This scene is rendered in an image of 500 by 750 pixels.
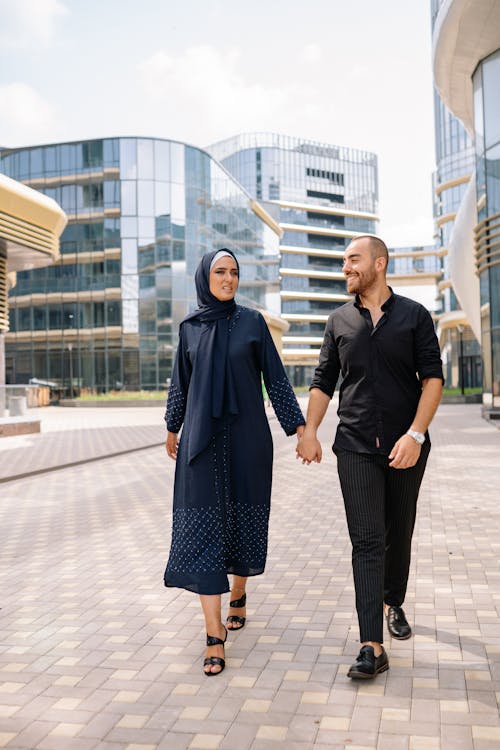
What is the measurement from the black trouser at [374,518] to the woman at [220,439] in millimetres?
496

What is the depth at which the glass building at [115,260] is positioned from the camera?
157 ft

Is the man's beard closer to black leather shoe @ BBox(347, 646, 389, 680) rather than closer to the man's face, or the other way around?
the man's face

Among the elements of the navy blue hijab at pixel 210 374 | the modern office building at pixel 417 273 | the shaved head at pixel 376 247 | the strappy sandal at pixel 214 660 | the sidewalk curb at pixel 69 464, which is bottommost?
the sidewalk curb at pixel 69 464

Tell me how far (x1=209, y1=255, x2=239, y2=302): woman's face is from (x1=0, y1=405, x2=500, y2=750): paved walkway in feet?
5.99

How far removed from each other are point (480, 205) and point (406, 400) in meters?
21.5

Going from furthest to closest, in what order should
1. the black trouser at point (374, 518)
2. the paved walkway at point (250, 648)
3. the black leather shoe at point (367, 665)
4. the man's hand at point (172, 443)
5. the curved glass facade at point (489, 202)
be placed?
the curved glass facade at point (489, 202)
the man's hand at point (172, 443)
the black trouser at point (374, 518)
the black leather shoe at point (367, 665)
the paved walkway at point (250, 648)

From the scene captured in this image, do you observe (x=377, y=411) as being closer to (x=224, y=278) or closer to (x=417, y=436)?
(x=417, y=436)

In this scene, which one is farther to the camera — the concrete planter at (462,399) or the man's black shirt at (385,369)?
the concrete planter at (462,399)

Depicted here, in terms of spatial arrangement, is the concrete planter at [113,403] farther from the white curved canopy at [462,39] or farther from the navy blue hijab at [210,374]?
the navy blue hijab at [210,374]

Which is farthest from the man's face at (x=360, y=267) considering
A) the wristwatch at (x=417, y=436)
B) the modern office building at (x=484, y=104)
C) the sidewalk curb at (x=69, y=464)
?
the modern office building at (x=484, y=104)

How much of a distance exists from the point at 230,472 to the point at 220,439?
0.18 metres

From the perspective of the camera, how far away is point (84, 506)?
920cm

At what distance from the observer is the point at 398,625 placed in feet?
13.6

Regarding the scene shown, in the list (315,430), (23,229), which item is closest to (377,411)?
(315,430)
